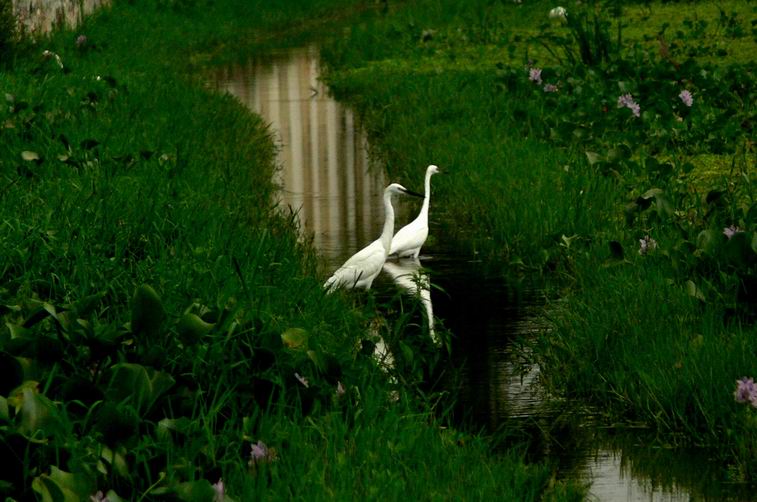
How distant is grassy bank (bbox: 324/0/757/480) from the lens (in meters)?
6.04

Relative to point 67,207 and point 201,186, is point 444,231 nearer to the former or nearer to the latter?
point 201,186

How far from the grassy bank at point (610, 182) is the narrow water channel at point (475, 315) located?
0.53 feet

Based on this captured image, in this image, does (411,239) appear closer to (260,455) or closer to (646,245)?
(646,245)

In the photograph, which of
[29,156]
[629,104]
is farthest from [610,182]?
[29,156]

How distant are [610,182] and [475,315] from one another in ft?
7.37

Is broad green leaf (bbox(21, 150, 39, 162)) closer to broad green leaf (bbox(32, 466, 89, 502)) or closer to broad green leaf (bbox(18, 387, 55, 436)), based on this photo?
broad green leaf (bbox(18, 387, 55, 436))

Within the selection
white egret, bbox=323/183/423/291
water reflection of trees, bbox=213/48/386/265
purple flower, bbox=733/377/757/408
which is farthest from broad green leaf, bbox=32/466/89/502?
water reflection of trees, bbox=213/48/386/265

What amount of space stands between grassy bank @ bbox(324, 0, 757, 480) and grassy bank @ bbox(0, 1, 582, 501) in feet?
2.63

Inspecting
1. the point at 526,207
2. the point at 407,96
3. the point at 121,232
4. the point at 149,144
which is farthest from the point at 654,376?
the point at 407,96

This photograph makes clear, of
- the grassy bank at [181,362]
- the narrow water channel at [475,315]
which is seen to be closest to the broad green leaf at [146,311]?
the grassy bank at [181,362]

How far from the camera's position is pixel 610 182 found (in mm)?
9617

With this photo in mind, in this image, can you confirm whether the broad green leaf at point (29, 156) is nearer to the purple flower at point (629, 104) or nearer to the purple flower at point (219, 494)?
the purple flower at point (219, 494)

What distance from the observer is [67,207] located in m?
7.20

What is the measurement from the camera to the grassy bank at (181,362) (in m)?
4.54
